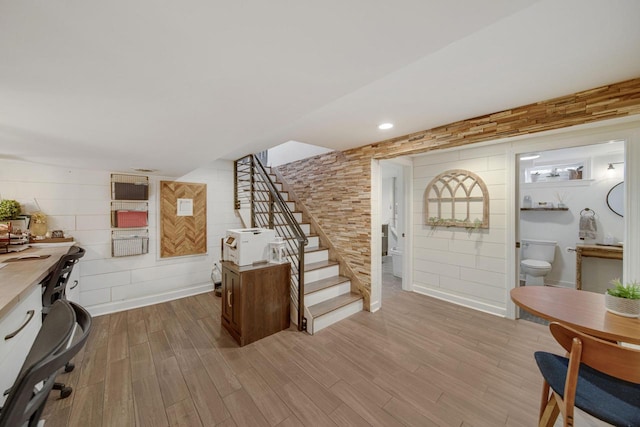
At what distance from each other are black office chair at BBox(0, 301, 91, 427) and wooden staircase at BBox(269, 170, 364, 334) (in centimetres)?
226

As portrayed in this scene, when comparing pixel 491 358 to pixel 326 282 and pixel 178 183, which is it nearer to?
pixel 326 282

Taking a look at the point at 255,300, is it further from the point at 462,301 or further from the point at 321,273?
the point at 462,301

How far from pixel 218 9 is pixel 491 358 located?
3.15 metres

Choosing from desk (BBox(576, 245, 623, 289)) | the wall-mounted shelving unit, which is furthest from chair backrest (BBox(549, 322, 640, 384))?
the wall-mounted shelving unit

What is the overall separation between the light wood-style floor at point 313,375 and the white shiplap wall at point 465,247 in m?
0.44

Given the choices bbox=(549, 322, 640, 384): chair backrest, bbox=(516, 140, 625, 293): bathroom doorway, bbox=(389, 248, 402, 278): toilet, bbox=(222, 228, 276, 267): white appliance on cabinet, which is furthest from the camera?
bbox=(389, 248, 402, 278): toilet

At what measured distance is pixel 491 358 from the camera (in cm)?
223

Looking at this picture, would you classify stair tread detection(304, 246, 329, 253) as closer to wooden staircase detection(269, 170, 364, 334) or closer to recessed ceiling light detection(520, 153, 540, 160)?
wooden staircase detection(269, 170, 364, 334)

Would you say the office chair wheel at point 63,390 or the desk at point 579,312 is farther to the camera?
the office chair wheel at point 63,390

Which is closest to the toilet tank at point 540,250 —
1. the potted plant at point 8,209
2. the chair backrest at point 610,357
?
the chair backrest at point 610,357

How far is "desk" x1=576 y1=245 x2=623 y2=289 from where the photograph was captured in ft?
10.6

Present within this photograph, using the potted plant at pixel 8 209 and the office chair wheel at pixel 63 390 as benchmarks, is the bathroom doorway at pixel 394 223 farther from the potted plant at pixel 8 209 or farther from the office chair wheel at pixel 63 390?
the potted plant at pixel 8 209

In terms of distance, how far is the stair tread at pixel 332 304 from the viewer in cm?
285

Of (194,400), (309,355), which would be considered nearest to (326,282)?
(309,355)
